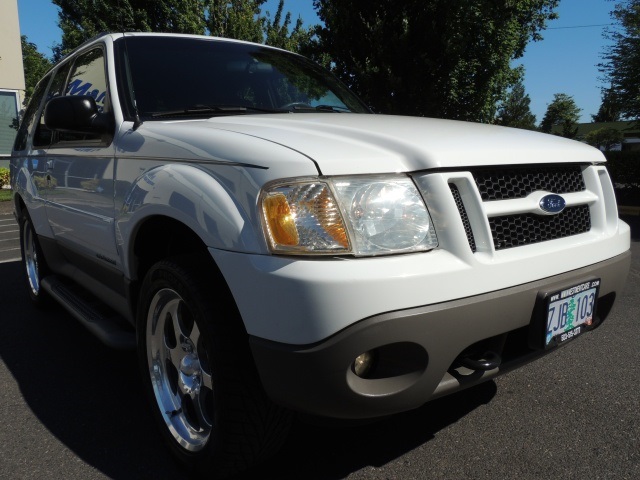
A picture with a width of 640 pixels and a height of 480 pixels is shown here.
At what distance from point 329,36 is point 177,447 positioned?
10.3 metres

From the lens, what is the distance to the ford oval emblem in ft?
6.71

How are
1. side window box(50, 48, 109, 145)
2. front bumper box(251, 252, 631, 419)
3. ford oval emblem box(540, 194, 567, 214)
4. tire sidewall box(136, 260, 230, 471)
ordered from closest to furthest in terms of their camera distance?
front bumper box(251, 252, 631, 419)
tire sidewall box(136, 260, 230, 471)
ford oval emblem box(540, 194, 567, 214)
side window box(50, 48, 109, 145)

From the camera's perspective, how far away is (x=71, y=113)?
2543 millimetres

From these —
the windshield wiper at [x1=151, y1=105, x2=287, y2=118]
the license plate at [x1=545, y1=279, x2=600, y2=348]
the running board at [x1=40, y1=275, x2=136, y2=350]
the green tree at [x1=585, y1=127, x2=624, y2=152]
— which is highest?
the windshield wiper at [x1=151, y1=105, x2=287, y2=118]

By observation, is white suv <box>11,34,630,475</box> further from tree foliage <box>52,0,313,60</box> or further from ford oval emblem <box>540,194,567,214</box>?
tree foliage <box>52,0,313,60</box>

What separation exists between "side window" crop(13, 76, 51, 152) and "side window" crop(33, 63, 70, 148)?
0.29 m

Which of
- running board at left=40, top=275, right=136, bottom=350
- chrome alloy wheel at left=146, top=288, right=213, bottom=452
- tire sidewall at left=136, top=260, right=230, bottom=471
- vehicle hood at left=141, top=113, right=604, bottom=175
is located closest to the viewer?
vehicle hood at left=141, top=113, right=604, bottom=175

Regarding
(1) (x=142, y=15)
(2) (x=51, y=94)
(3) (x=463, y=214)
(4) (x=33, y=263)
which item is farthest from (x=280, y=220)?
(1) (x=142, y=15)

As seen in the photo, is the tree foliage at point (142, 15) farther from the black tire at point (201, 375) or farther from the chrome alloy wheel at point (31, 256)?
the black tire at point (201, 375)

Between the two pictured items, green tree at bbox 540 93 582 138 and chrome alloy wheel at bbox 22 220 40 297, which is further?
green tree at bbox 540 93 582 138

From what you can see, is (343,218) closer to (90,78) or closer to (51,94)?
(90,78)

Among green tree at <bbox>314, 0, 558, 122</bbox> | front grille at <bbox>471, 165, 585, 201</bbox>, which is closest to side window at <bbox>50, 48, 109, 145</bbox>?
front grille at <bbox>471, 165, 585, 201</bbox>

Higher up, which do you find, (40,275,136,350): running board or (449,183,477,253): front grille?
(449,183,477,253): front grille

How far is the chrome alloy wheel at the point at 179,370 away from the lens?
217 cm
